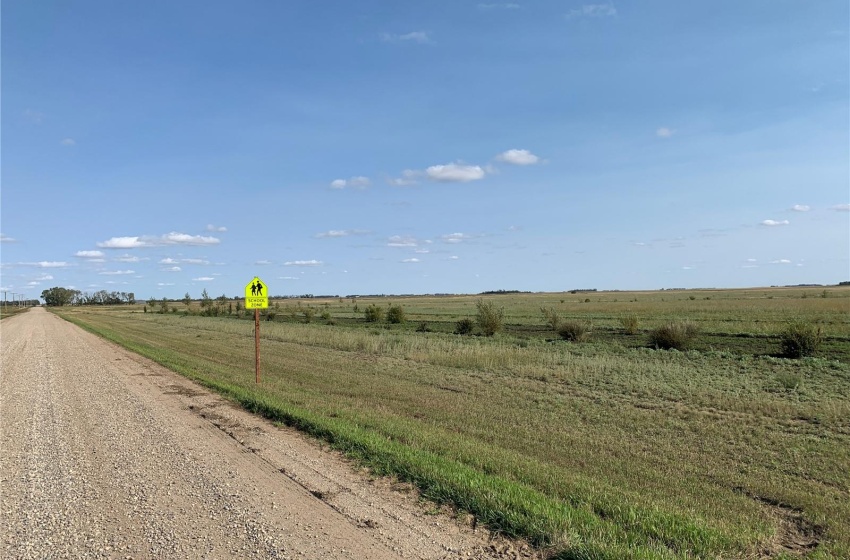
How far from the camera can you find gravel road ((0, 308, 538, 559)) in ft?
15.9

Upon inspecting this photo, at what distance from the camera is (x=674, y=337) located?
27.8m

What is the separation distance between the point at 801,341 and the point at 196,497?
25.7 m

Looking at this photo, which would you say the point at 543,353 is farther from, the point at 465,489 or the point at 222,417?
the point at 465,489

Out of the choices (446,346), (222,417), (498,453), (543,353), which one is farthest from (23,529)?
(446,346)

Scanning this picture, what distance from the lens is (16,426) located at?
9.84m

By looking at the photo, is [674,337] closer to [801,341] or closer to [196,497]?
[801,341]

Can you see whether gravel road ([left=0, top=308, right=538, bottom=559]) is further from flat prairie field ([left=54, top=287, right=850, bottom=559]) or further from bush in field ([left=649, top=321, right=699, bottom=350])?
bush in field ([left=649, top=321, right=699, bottom=350])

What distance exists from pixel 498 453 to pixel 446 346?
18.6m

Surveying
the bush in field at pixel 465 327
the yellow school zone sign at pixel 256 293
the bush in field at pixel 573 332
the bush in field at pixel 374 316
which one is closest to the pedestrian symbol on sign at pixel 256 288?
the yellow school zone sign at pixel 256 293

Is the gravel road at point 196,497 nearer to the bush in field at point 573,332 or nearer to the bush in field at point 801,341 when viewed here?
the bush in field at point 801,341

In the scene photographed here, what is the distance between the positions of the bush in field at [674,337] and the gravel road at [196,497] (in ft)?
76.7

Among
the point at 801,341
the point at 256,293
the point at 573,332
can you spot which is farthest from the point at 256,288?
the point at 801,341

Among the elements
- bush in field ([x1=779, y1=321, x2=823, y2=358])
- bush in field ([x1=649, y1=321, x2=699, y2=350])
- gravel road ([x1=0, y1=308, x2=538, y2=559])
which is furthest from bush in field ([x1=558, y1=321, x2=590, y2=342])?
gravel road ([x1=0, y1=308, x2=538, y2=559])

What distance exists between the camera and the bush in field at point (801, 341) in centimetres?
2361
